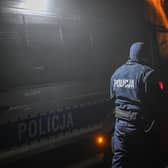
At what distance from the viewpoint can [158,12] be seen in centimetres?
514

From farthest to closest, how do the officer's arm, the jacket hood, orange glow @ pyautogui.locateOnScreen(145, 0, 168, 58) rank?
orange glow @ pyautogui.locateOnScreen(145, 0, 168, 58) → the jacket hood → the officer's arm

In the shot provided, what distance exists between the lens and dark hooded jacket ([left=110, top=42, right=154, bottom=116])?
3.07m

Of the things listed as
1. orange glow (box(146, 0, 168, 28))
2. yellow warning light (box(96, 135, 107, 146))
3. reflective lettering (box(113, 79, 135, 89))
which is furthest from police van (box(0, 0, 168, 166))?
reflective lettering (box(113, 79, 135, 89))

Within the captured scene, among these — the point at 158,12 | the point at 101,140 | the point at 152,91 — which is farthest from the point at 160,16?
the point at 152,91

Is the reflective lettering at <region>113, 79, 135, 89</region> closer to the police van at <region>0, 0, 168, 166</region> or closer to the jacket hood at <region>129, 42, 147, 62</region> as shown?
the jacket hood at <region>129, 42, 147, 62</region>

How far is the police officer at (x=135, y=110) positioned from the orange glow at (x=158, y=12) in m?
1.99

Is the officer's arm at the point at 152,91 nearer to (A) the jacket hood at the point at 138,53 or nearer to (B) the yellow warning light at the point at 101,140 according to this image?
(A) the jacket hood at the point at 138,53

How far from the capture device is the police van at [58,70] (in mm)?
3240

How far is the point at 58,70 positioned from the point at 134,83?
1.02 meters

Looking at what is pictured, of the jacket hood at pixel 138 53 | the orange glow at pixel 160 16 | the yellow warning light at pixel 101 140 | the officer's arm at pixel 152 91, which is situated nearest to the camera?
the officer's arm at pixel 152 91

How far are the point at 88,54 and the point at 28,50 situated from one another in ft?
2.97

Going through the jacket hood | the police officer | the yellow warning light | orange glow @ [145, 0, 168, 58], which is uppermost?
orange glow @ [145, 0, 168, 58]

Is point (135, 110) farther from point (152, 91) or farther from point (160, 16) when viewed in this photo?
point (160, 16)

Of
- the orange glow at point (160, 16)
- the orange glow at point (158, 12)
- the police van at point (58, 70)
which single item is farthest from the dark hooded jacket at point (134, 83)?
the orange glow at point (158, 12)
